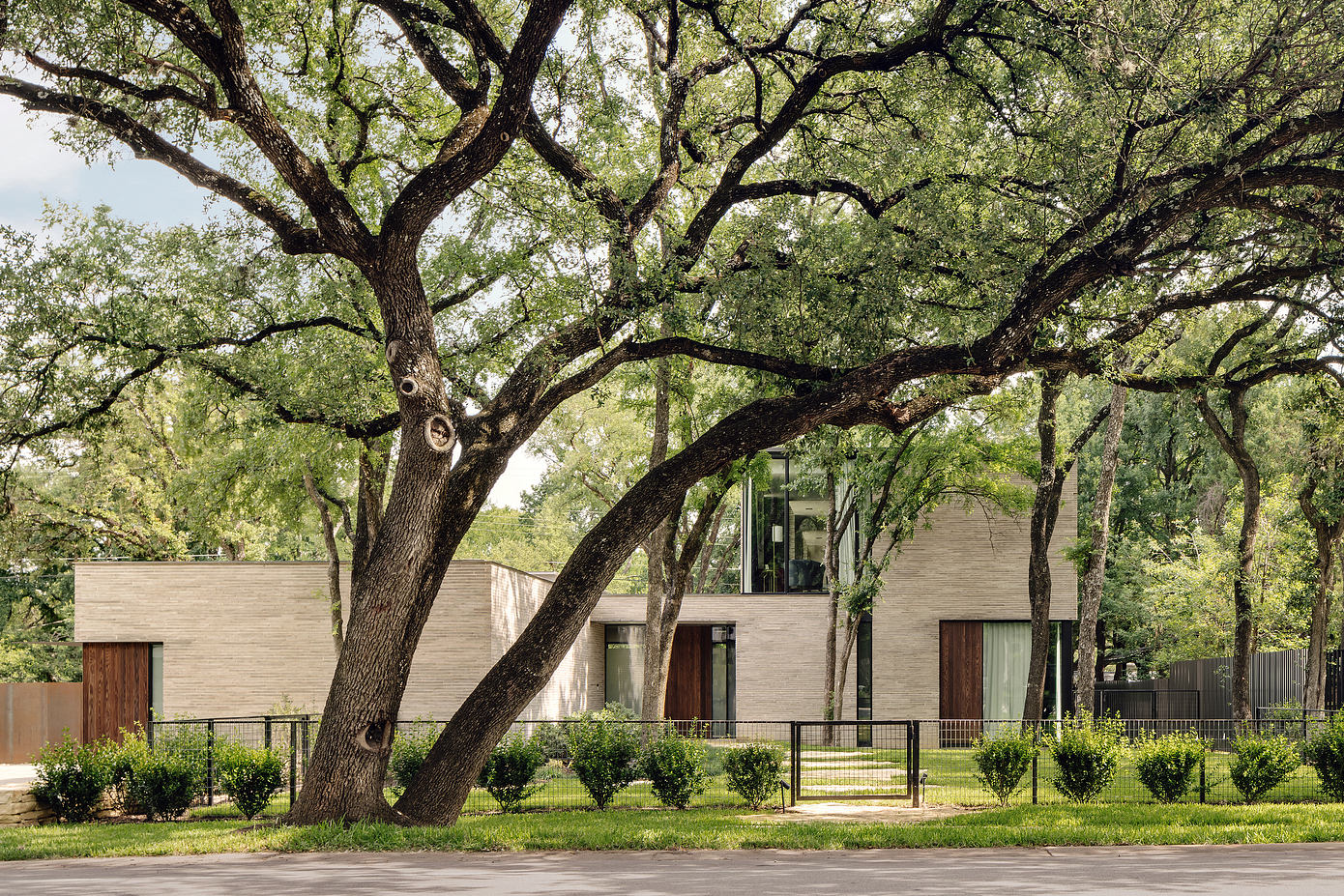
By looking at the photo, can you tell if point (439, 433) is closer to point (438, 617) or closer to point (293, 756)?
point (293, 756)

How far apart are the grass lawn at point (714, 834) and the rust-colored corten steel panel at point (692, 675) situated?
1834cm

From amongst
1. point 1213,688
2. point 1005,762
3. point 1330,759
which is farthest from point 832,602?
point 1330,759

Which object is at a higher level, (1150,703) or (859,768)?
(859,768)

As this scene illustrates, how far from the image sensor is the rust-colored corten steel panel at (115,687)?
909 inches

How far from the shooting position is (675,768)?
44.5ft

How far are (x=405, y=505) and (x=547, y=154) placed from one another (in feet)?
14.3

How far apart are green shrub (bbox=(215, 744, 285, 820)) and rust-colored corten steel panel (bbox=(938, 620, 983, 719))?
1498cm

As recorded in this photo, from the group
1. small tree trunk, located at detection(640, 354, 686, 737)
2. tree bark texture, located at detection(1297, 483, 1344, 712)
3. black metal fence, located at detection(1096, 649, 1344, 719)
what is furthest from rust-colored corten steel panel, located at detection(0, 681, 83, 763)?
tree bark texture, located at detection(1297, 483, 1344, 712)

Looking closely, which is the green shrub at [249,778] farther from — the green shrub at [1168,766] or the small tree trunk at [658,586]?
the green shrub at [1168,766]

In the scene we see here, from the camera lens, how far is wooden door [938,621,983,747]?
2414cm

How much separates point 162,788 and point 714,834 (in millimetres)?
6802

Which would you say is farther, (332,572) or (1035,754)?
(332,572)

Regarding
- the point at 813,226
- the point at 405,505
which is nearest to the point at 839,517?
the point at 813,226

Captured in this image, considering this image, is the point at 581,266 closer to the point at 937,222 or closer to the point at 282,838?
the point at 937,222
